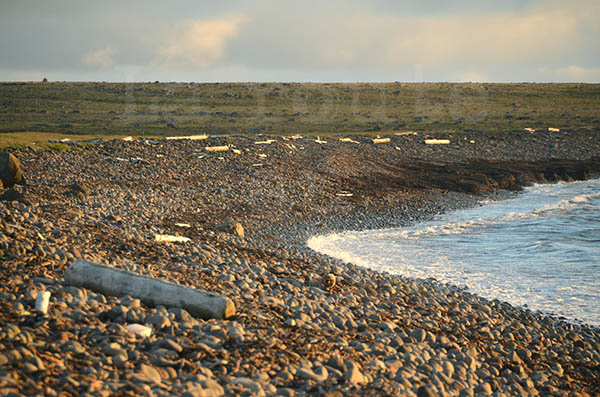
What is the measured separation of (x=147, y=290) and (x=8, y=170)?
12.1 m

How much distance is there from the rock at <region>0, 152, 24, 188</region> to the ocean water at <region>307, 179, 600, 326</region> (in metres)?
9.87

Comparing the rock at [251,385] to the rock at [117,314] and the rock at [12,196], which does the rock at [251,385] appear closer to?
the rock at [117,314]

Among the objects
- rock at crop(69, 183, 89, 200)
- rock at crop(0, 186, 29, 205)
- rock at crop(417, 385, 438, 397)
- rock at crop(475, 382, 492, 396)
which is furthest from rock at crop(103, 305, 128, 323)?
rock at crop(69, 183, 89, 200)

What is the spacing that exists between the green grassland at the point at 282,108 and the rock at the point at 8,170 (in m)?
29.6

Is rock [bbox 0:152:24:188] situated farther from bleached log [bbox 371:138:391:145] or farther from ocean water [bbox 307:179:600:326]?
bleached log [bbox 371:138:391:145]

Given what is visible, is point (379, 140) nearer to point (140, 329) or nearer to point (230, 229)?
point (230, 229)

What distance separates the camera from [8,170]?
55.6 ft

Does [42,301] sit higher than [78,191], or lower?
lower

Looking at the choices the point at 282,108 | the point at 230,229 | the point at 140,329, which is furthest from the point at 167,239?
the point at 282,108

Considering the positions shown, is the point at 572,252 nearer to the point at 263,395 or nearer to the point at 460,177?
the point at 460,177

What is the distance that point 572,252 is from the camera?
59.8ft

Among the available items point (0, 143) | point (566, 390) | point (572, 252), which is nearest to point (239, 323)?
point (566, 390)

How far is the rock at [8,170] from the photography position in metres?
16.9

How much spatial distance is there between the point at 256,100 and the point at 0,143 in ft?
175
